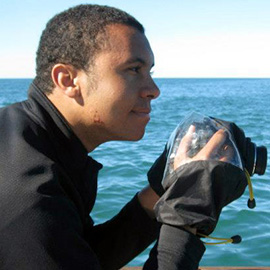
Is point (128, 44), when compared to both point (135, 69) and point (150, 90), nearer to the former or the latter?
point (135, 69)

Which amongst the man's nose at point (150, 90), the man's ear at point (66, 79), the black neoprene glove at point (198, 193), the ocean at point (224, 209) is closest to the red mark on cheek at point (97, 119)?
the man's ear at point (66, 79)

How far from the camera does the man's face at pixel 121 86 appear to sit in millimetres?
1907

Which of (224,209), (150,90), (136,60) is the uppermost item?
(136,60)

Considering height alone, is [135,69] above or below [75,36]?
below

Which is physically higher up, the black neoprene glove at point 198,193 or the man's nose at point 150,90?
the man's nose at point 150,90

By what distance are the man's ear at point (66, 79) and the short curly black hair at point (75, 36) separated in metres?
0.03

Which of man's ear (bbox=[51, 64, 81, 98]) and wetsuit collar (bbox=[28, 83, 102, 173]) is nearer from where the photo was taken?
wetsuit collar (bbox=[28, 83, 102, 173])

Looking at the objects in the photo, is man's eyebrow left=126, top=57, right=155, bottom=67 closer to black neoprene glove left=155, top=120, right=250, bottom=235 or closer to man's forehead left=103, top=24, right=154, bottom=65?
man's forehead left=103, top=24, right=154, bottom=65

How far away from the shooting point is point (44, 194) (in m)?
1.44

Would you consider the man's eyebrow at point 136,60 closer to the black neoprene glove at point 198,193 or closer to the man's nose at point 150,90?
the man's nose at point 150,90

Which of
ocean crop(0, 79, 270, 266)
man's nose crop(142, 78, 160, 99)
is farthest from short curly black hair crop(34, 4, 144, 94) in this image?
ocean crop(0, 79, 270, 266)

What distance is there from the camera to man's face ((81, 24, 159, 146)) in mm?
1907

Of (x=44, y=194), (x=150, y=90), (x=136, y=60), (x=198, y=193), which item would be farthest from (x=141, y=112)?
(x=44, y=194)

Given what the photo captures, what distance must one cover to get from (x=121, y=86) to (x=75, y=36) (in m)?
0.30
